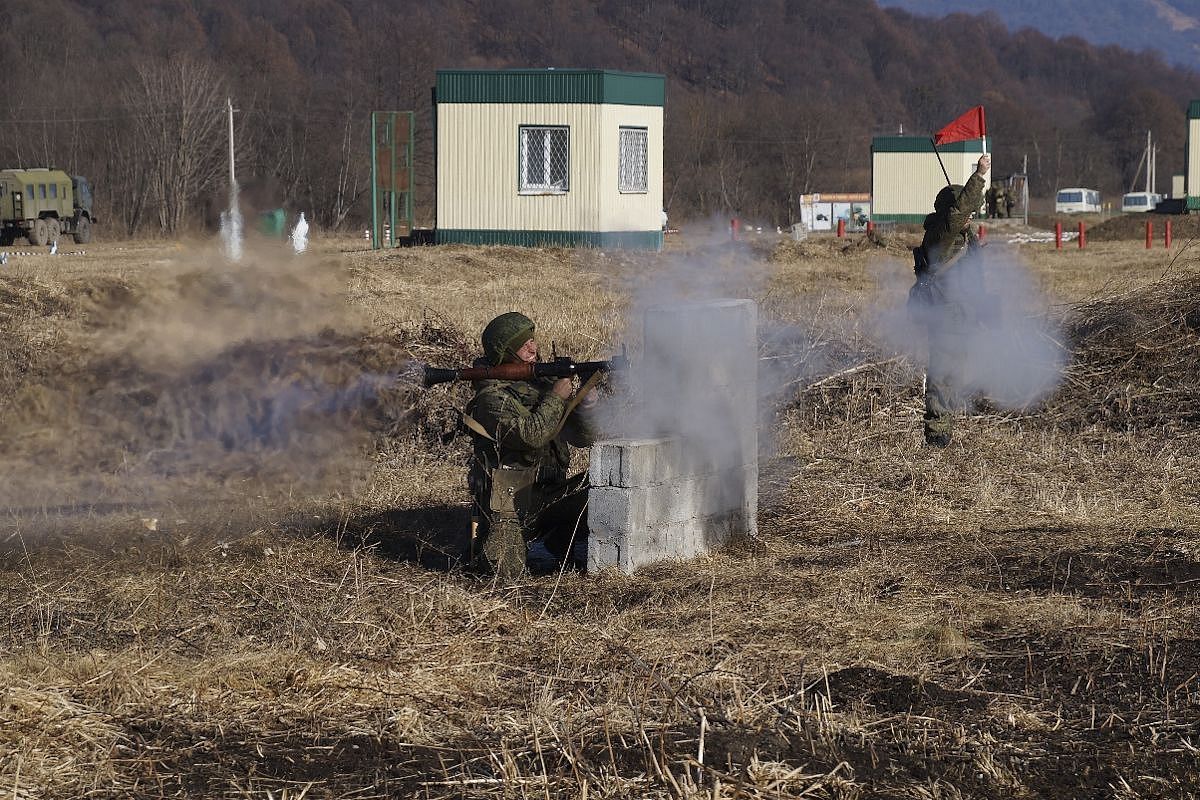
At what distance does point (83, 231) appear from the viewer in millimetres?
39344

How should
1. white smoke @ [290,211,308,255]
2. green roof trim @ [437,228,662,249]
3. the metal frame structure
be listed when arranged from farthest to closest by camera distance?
the metal frame structure < green roof trim @ [437,228,662,249] < white smoke @ [290,211,308,255]

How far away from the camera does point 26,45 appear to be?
73.2m

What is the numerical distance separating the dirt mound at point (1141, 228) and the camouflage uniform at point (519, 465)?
35.6 metres

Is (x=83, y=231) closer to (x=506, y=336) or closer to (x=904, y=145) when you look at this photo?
(x=904, y=145)

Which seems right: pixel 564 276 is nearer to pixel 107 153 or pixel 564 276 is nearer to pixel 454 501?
pixel 454 501

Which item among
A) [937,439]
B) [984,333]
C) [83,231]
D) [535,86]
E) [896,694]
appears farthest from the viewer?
[83,231]

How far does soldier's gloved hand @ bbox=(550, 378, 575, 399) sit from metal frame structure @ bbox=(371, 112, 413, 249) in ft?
79.9

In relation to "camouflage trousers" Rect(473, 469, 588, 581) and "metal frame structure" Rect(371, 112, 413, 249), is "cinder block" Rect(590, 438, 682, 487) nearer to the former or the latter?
"camouflage trousers" Rect(473, 469, 588, 581)

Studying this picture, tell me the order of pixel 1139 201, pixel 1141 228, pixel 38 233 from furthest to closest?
pixel 1139 201 → pixel 1141 228 → pixel 38 233

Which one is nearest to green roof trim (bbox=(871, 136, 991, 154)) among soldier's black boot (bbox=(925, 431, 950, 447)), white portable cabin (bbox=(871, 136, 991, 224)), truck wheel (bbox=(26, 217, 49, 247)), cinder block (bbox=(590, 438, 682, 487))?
white portable cabin (bbox=(871, 136, 991, 224))

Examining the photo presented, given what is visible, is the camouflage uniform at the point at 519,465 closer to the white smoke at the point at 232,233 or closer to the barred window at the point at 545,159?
the white smoke at the point at 232,233

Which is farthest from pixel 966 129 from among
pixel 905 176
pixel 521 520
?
pixel 905 176

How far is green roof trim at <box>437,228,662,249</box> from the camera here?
30.2m

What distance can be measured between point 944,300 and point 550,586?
532cm
